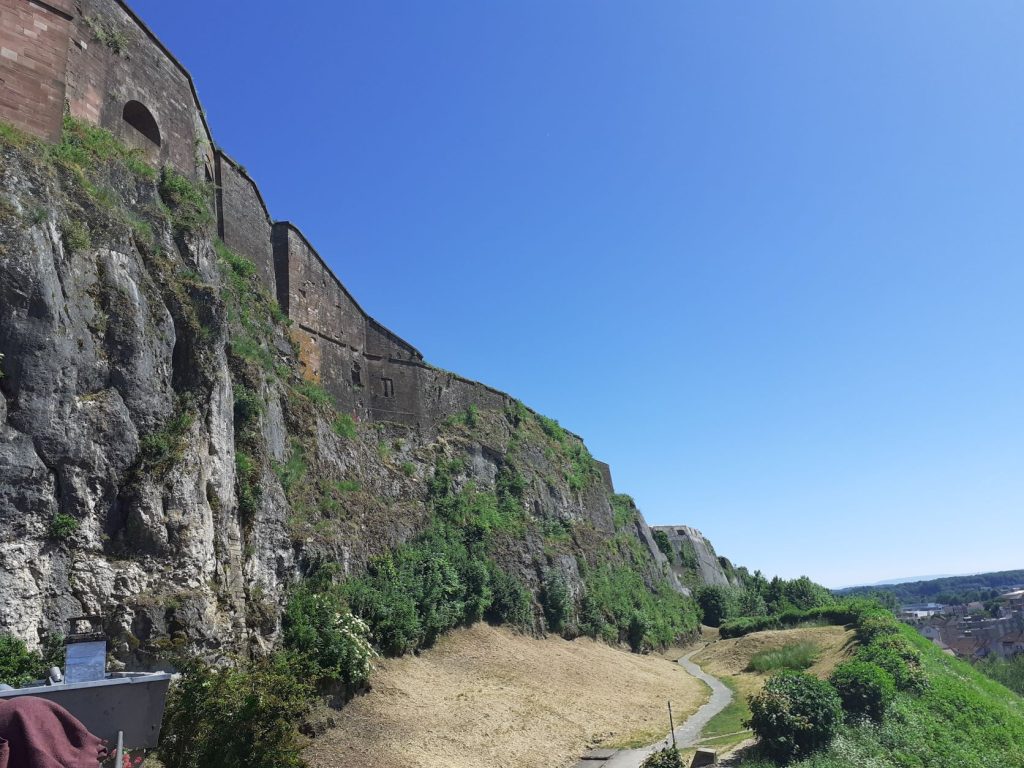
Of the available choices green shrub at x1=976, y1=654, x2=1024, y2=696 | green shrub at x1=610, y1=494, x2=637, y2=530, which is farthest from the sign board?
green shrub at x1=976, y1=654, x2=1024, y2=696

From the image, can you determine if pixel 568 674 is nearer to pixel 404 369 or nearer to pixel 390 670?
pixel 390 670

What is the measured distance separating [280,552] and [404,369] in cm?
1164

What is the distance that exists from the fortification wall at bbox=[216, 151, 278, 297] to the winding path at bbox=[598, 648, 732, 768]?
15.0 meters

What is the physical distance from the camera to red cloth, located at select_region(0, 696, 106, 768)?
3.74 meters

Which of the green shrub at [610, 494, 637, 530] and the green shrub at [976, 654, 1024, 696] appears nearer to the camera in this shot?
the green shrub at [976, 654, 1024, 696]

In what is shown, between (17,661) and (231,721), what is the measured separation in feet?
8.80

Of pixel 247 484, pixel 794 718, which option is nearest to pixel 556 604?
pixel 794 718

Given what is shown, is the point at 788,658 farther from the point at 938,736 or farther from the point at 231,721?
the point at 231,721

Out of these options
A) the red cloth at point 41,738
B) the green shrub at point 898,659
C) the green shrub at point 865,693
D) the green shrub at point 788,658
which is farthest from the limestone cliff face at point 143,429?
the green shrub at point 788,658

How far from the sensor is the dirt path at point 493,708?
12.1 meters

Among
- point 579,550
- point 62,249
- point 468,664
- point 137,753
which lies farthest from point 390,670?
point 579,550

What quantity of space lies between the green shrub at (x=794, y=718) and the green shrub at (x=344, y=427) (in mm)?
12862

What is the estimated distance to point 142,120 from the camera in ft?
51.8

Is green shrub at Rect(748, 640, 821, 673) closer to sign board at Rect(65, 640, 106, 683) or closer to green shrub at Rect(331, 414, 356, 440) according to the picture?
green shrub at Rect(331, 414, 356, 440)
